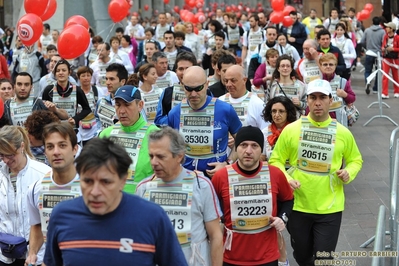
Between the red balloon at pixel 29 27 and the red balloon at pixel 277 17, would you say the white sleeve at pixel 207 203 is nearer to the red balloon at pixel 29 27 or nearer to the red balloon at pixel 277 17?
the red balloon at pixel 29 27

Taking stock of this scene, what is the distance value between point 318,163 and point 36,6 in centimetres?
731

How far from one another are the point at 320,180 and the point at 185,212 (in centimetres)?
195

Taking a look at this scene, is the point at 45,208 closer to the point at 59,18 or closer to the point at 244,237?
the point at 244,237

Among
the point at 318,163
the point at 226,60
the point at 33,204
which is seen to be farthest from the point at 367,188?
the point at 33,204

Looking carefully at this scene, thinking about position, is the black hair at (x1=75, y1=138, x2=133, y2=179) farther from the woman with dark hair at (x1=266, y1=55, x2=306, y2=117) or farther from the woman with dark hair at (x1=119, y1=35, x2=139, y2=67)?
the woman with dark hair at (x1=119, y1=35, x2=139, y2=67)

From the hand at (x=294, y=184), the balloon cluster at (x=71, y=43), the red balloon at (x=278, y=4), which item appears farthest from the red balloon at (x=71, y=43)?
the red balloon at (x=278, y=4)

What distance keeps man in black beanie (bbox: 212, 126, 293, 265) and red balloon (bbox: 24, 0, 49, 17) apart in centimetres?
770

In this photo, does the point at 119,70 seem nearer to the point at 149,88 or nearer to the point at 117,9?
the point at 149,88

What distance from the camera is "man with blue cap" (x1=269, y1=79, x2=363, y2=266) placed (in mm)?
7227

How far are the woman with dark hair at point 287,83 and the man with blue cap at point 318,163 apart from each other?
365cm

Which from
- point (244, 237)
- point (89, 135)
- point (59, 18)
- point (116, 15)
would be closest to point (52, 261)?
point (244, 237)

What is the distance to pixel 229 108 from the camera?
7715mm

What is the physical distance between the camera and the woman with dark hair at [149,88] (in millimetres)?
11051

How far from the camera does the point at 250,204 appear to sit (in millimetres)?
6305
